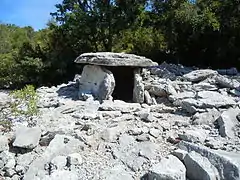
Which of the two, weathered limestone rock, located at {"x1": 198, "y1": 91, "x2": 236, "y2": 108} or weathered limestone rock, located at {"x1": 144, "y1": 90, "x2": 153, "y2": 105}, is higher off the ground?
weathered limestone rock, located at {"x1": 198, "y1": 91, "x2": 236, "y2": 108}

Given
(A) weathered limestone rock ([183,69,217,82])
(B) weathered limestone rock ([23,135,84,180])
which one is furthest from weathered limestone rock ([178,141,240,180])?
(A) weathered limestone rock ([183,69,217,82])

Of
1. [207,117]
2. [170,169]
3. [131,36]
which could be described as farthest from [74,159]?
[131,36]

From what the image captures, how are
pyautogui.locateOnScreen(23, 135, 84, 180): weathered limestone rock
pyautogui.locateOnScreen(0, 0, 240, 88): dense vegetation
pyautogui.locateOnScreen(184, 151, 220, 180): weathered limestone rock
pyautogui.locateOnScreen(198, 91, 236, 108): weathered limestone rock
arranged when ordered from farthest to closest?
pyautogui.locateOnScreen(0, 0, 240, 88): dense vegetation, pyautogui.locateOnScreen(198, 91, 236, 108): weathered limestone rock, pyautogui.locateOnScreen(23, 135, 84, 180): weathered limestone rock, pyautogui.locateOnScreen(184, 151, 220, 180): weathered limestone rock

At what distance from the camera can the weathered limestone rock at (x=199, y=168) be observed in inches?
180

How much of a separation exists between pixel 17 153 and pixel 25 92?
2.62 metres

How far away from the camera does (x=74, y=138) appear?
5688mm

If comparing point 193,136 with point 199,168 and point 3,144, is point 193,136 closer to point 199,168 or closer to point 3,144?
point 199,168

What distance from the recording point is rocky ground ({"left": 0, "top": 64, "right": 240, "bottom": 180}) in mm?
4828

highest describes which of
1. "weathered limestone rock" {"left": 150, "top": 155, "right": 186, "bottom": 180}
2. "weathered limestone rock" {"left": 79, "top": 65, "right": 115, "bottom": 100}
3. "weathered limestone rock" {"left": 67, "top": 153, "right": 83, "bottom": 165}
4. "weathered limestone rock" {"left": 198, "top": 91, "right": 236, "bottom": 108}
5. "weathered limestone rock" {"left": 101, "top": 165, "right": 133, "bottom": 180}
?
"weathered limestone rock" {"left": 79, "top": 65, "right": 115, "bottom": 100}

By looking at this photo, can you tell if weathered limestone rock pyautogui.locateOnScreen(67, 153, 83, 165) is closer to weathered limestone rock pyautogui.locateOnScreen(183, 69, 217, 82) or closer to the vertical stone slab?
the vertical stone slab

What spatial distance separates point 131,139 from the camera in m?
5.79


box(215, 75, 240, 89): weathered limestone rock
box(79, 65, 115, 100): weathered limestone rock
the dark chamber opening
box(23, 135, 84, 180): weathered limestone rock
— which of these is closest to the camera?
box(23, 135, 84, 180): weathered limestone rock

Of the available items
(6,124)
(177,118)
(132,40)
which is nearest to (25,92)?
(6,124)

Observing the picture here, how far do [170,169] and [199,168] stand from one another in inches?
16.3
